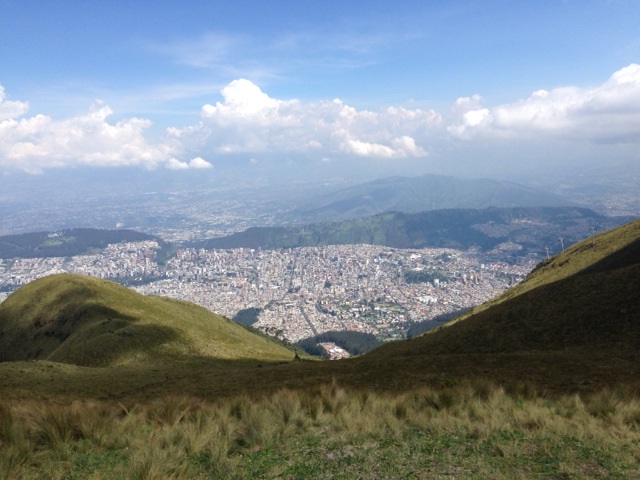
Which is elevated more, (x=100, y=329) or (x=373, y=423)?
(x=373, y=423)

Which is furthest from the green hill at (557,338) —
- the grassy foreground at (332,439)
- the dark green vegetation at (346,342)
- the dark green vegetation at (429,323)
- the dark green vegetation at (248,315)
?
the dark green vegetation at (248,315)

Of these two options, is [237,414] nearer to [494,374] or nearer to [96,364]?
[494,374]

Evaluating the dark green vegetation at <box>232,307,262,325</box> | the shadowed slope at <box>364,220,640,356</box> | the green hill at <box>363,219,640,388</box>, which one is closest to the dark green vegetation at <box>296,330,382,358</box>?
the dark green vegetation at <box>232,307,262,325</box>

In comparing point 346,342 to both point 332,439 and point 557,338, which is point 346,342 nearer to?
point 557,338

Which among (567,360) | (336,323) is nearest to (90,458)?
(567,360)

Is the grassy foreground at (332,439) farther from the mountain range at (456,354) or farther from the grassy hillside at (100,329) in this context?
the grassy hillside at (100,329)

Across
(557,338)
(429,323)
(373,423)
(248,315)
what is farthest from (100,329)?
(248,315)
